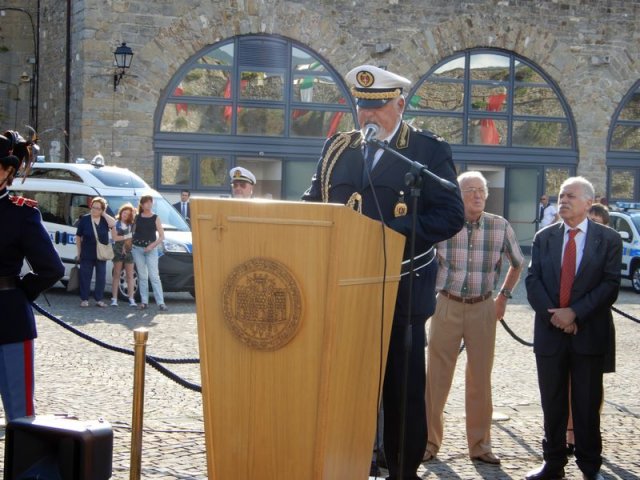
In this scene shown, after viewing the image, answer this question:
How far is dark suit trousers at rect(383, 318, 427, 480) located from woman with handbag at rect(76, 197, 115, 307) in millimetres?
11749

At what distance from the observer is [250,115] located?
90.5 feet

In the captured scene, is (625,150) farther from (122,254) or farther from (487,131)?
(122,254)

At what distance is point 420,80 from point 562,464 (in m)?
22.4

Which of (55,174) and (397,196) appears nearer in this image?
(397,196)

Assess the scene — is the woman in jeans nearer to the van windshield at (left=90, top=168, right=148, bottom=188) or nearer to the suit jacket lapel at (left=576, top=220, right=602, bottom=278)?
the van windshield at (left=90, top=168, right=148, bottom=188)

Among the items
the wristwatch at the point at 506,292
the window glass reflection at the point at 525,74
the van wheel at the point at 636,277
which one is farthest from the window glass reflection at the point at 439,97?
the wristwatch at the point at 506,292

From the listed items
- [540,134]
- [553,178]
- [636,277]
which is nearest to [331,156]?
[636,277]

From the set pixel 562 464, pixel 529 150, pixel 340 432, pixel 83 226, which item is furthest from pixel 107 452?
pixel 529 150

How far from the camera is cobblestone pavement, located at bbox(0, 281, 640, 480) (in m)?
6.69

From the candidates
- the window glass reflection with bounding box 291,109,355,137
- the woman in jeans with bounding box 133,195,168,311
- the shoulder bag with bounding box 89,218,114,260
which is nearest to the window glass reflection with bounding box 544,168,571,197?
the window glass reflection with bounding box 291,109,355,137

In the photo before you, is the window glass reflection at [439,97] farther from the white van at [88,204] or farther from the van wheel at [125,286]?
the van wheel at [125,286]

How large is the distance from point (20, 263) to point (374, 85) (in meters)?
1.90

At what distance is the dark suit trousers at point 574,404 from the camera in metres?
6.48

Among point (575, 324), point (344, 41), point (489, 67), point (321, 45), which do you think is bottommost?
point (575, 324)
